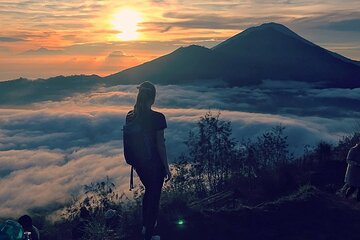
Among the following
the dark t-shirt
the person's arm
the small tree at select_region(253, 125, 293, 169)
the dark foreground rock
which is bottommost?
the small tree at select_region(253, 125, 293, 169)

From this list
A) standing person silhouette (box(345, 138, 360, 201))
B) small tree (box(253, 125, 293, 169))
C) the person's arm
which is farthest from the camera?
small tree (box(253, 125, 293, 169))

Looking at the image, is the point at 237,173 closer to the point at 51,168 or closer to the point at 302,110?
the point at 51,168

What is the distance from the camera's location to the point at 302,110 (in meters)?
191

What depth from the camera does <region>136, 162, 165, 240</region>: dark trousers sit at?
625cm

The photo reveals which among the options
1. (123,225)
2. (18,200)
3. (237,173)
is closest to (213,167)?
(237,173)

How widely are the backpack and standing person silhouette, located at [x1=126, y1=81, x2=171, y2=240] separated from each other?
0.04 m

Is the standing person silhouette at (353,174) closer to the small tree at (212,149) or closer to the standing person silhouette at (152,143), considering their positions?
the standing person silhouette at (152,143)

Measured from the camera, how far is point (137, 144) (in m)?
6.21

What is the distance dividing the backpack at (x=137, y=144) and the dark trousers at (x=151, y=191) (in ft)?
0.35

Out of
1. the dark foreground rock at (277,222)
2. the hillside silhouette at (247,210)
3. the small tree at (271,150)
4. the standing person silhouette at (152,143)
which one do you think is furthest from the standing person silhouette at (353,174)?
the small tree at (271,150)

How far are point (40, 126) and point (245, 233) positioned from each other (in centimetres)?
15849

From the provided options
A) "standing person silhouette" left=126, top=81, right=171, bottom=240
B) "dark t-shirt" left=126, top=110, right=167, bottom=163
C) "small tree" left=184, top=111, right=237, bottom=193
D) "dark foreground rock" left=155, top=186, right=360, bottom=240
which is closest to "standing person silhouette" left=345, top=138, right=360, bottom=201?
"dark foreground rock" left=155, top=186, right=360, bottom=240

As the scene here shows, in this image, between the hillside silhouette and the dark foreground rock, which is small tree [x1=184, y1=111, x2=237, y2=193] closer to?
the hillside silhouette

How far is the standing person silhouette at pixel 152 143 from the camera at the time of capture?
244 inches
